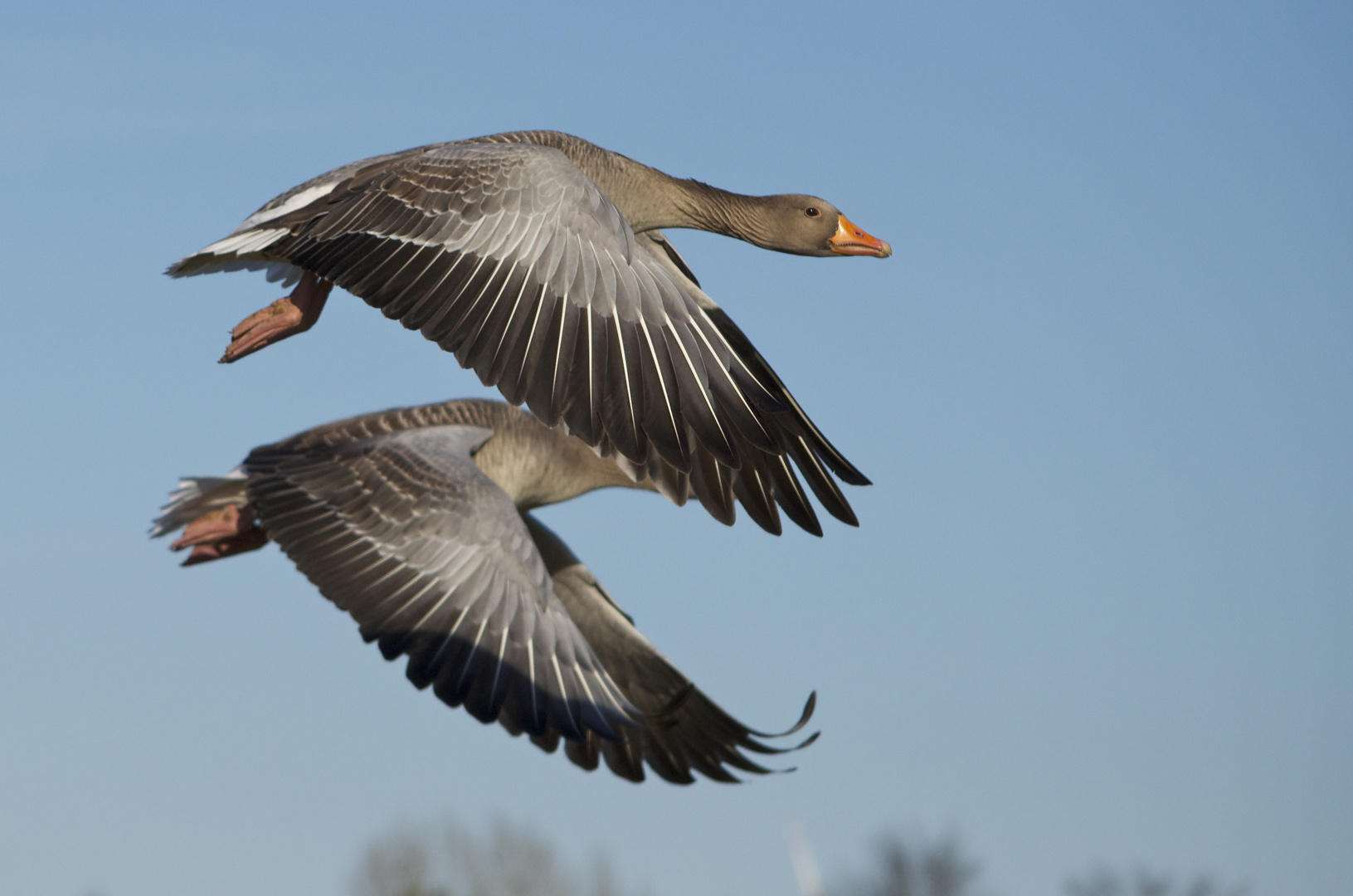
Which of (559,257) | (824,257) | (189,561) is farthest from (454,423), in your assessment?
(559,257)

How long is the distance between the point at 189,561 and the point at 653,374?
4811mm

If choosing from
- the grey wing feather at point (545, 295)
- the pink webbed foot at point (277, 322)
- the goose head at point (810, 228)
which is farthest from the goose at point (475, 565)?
the goose head at point (810, 228)

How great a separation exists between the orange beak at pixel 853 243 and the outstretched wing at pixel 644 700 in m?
2.89

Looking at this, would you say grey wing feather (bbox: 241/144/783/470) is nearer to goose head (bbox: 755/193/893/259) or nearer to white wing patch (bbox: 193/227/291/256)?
white wing patch (bbox: 193/227/291/256)

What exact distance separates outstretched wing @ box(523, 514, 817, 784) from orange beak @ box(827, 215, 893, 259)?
9.47ft

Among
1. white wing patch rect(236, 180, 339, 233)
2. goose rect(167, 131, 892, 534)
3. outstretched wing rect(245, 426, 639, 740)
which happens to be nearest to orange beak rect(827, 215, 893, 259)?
goose rect(167, 131, 892, 534)

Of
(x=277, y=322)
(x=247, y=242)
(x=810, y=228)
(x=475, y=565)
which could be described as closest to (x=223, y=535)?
(x=277, y=322)

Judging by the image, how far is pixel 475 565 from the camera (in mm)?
8664

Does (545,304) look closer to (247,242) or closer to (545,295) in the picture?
(545,295)

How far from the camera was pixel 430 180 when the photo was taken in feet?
25.4

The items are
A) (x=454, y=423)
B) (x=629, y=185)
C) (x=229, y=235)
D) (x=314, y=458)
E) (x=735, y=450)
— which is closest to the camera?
(x=735, y=450)

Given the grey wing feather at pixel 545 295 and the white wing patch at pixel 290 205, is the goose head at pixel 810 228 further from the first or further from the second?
the white wing patch at pixel 290 205

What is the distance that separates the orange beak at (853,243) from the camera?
9758mm

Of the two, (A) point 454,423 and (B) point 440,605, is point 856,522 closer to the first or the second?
(B) point 440,605
